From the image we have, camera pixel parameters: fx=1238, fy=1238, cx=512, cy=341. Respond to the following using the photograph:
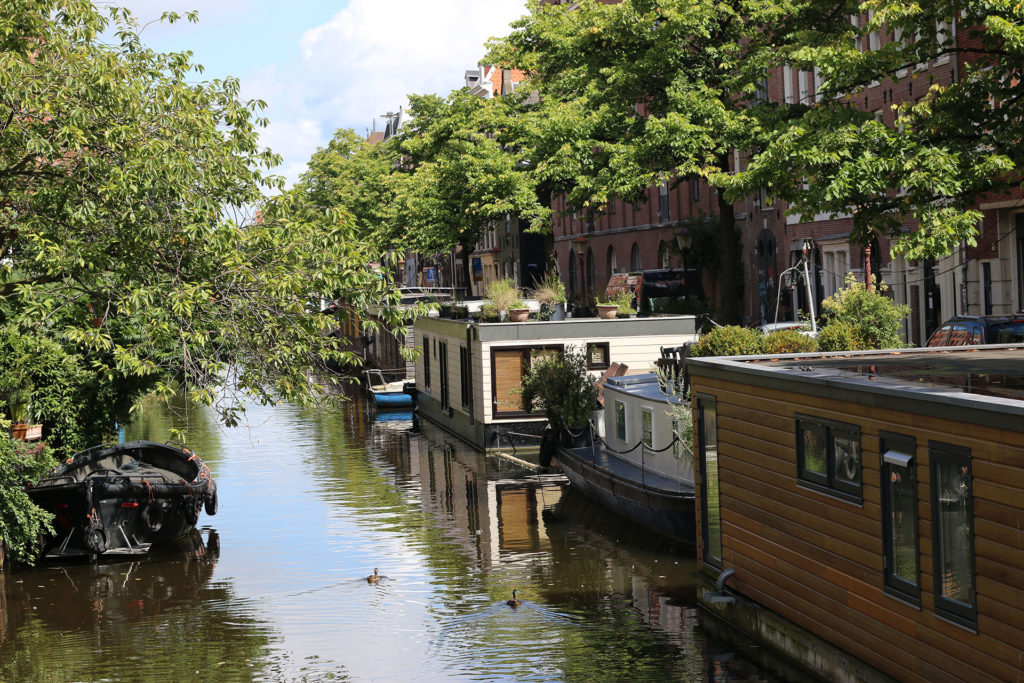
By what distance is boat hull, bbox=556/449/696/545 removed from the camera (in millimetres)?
18812

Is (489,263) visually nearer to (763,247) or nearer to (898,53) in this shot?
(763,247)

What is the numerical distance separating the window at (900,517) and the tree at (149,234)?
7638mm

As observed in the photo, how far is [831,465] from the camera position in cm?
1160

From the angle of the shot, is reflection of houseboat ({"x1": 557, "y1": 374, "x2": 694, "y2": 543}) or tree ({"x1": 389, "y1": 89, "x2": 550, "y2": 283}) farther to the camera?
tree ({"x1": 389, "y1": 89, "x2": 550, "y2": 283})

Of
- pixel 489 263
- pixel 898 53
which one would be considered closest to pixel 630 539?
pixel 898 53

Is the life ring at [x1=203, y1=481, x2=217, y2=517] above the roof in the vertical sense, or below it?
below

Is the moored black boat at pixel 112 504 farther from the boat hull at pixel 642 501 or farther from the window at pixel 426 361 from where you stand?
the window at pixel 426 361

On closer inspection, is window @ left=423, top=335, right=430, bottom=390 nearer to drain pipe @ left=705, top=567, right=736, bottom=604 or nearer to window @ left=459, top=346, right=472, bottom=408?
window @ left=459, top=346, right=472, bottom=408

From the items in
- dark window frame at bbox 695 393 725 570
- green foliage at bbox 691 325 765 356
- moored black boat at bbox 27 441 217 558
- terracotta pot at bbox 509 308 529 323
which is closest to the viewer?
dark window frame at bbox 695 393 725 570

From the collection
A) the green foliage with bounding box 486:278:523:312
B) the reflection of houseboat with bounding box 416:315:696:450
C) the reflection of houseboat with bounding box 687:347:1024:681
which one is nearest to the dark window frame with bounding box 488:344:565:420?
the reflection of houseboat with bounding box 416:315:696:450

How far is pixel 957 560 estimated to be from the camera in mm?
9523

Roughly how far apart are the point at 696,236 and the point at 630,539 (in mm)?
30113

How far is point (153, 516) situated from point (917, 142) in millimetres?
14045

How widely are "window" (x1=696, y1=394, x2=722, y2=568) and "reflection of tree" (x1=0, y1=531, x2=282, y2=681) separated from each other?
18.1 feet
